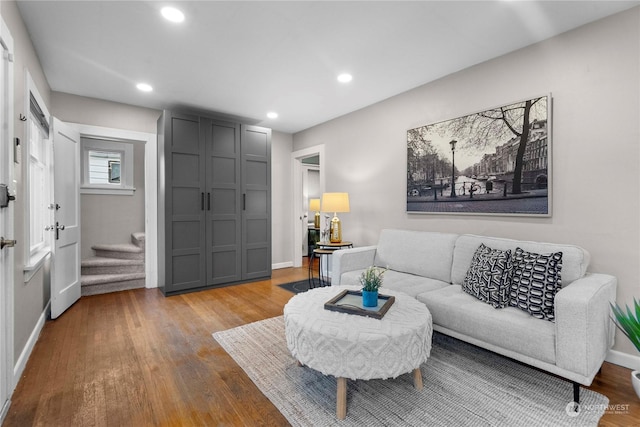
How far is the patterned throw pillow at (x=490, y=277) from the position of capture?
Result: 2.18 meters

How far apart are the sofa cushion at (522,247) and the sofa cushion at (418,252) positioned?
10 cm

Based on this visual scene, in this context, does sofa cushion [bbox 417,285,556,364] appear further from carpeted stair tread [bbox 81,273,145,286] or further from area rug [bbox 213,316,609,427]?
carpeted stair tread [bbox 81,273,145,286]

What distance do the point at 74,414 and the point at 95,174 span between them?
173 inches

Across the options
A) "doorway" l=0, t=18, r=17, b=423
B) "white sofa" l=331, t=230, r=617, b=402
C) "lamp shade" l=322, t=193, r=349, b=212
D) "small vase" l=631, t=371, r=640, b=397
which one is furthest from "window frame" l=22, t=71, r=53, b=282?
"small vase" l=631, t=371, r=640, b=397

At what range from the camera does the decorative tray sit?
1.88 meters

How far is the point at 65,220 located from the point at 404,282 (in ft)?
11.8

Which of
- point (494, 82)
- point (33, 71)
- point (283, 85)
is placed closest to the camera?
point (33, 71)

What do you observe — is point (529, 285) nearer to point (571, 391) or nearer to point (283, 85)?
point (571, 391)

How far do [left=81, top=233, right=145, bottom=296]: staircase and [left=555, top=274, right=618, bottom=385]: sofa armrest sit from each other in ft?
15.2

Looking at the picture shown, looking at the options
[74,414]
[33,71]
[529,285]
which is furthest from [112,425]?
[33,71]

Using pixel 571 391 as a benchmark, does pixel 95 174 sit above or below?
above

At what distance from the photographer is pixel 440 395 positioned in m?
1.85

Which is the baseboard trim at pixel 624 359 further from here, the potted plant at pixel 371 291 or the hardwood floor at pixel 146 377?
the potted plant at pixel 371 291

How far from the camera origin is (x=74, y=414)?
5.57ft
